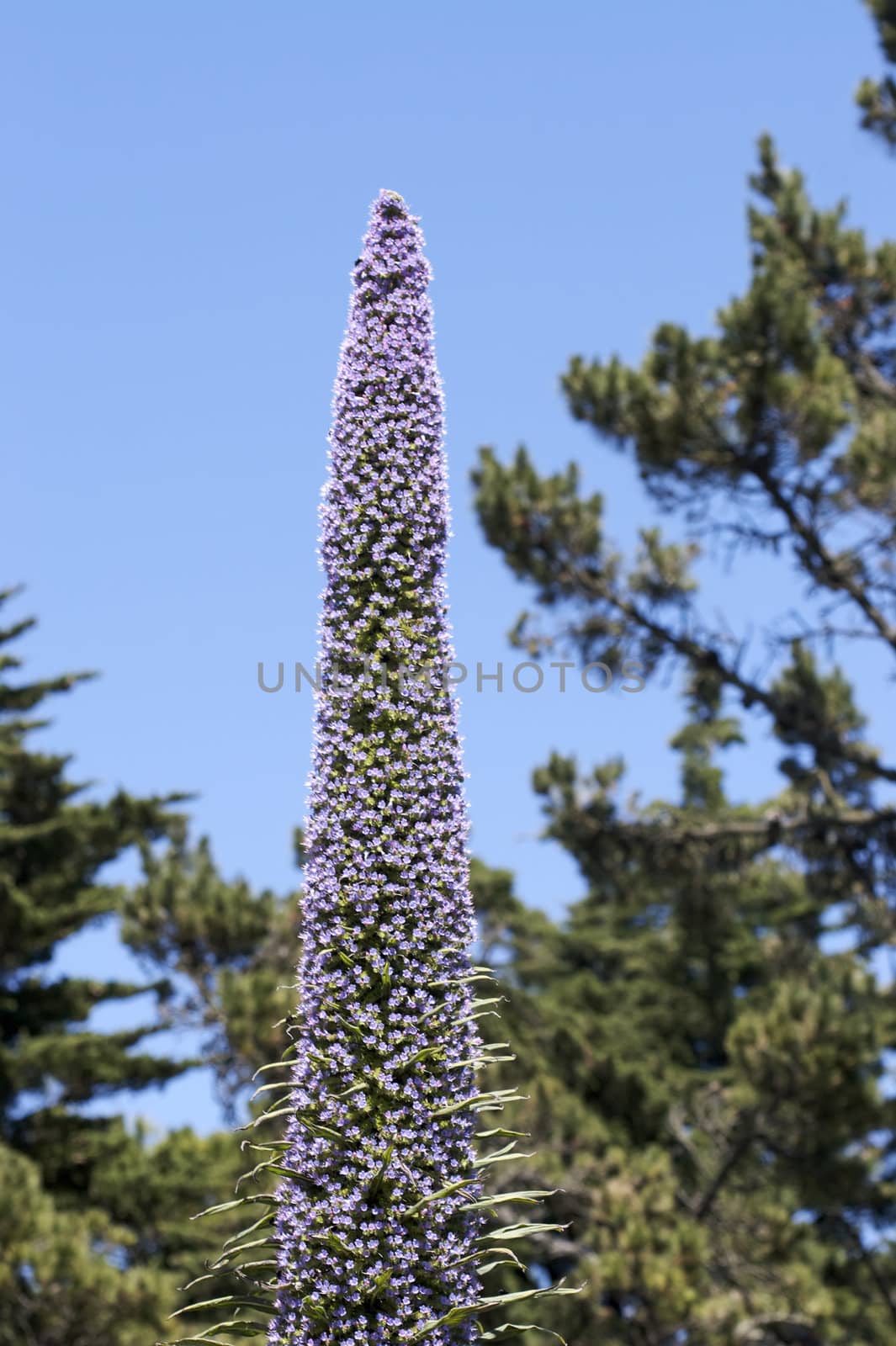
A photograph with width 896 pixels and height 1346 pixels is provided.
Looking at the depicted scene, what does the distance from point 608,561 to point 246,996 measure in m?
7.52

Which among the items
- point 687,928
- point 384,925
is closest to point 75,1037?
point 687,928

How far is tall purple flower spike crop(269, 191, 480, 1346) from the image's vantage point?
5043mm

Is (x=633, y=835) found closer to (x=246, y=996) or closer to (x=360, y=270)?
(x=246, y=996)

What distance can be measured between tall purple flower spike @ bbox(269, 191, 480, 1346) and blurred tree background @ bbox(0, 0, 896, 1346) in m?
11.8

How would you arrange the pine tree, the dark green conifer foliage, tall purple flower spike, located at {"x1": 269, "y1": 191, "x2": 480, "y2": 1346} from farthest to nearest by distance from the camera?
the dark green conifer foliage
the pine tree
tall purple flower spike, located at {"x1": 269, "y1": 191, "x2": 480, "y2": 1346}

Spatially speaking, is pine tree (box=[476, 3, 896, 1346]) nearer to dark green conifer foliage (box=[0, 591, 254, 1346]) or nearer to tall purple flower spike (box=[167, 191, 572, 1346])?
dark green conifer foliage (box=[0, 591, 254, 1346])

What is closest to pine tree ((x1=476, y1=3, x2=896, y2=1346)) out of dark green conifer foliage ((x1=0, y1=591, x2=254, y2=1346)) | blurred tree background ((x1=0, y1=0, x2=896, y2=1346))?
blurred tree background ((x1=0, y1=0, x2=896, y2=1346))

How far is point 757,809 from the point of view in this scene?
36.8 metres

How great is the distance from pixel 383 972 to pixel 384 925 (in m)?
0.16

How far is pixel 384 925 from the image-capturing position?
525 cm

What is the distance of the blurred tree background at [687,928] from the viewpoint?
57.2ft

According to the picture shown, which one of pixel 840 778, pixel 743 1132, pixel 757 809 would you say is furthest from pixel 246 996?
pixel 757 809

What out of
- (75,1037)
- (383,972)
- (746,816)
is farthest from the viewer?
(75,1037)

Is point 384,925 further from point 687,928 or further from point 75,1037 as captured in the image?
point 75,1037
